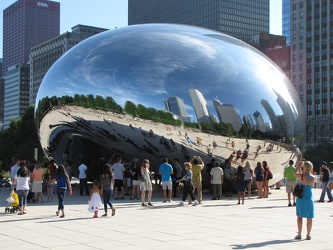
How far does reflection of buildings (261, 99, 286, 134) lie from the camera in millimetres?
16359

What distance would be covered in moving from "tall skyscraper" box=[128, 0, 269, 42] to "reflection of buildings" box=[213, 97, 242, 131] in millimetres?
130389

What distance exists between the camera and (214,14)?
145m

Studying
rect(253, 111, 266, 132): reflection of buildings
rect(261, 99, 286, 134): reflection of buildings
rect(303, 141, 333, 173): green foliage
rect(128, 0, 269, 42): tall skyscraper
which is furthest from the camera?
rect(128, 0, 269, 42): tall skyscraper

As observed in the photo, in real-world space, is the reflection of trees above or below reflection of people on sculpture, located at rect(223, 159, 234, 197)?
above

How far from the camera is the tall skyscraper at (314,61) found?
348 feet

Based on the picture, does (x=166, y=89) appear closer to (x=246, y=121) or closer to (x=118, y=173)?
(x=246, y=121)

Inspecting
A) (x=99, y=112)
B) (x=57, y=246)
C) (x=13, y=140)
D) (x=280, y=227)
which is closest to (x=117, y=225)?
(x=57, y=246)

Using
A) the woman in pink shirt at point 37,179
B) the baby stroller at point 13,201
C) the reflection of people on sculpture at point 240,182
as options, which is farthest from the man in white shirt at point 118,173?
the baby stroller at point 13,201

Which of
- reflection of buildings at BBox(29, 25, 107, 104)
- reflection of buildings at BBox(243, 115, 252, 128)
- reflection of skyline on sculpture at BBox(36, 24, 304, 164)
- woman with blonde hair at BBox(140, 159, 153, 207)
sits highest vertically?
reflection of buildings at BBox(29, 25, 107, 104)

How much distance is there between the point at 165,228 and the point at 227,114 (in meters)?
6.16

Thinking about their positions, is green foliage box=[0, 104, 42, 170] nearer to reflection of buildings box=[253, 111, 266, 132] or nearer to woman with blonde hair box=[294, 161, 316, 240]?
reflection of buildings box=[253, 111, 266, 132]

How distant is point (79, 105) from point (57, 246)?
346 inches

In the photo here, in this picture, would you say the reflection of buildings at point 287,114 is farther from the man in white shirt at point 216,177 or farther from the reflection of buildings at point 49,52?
the reflection of buildings at point 49,52

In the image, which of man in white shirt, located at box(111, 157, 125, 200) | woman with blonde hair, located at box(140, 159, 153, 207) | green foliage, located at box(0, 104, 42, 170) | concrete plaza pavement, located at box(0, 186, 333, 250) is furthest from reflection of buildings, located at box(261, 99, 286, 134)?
green foliage, located at box(0, 104, 42, 170)
